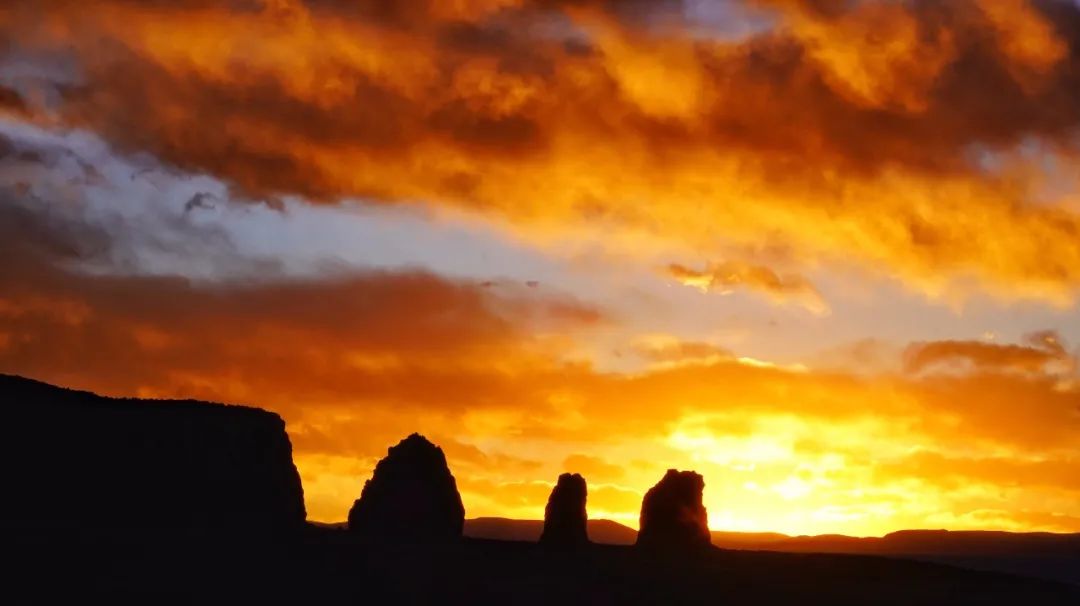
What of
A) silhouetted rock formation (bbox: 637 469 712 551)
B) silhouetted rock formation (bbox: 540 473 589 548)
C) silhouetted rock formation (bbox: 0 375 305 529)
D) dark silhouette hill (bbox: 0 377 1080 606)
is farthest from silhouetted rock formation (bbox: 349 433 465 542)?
silhouetted rock formation (bbox: 637 469 712 551)

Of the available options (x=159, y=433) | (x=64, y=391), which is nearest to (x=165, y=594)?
(x=159, y=433)

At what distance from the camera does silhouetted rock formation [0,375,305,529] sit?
56250 mm

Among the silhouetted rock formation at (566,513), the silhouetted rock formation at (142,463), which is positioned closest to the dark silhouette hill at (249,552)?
the silhouetted rock formation at (142,463)

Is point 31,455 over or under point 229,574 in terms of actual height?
over

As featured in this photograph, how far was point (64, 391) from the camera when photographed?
6494 cm

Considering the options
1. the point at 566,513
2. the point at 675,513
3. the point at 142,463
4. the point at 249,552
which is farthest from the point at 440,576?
the point at 675,513

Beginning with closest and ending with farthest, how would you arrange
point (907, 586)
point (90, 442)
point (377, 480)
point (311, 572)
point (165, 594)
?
point (165, 594), point (311, 572), point (90, 442), point (907, 586), point (377, 480)

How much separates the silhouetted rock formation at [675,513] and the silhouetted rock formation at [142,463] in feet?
67.9

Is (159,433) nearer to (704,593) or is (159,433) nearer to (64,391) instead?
(64,391)

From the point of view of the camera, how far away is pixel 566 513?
7456 centimetres

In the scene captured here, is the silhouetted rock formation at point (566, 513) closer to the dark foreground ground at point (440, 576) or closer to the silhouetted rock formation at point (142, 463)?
the dark foreground ground at point (440, 576)

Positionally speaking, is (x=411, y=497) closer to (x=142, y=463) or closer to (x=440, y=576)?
(x=142, y=463)

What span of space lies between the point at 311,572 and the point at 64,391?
23.1 metres

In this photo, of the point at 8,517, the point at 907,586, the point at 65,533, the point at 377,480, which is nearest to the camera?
the point at 65,533
